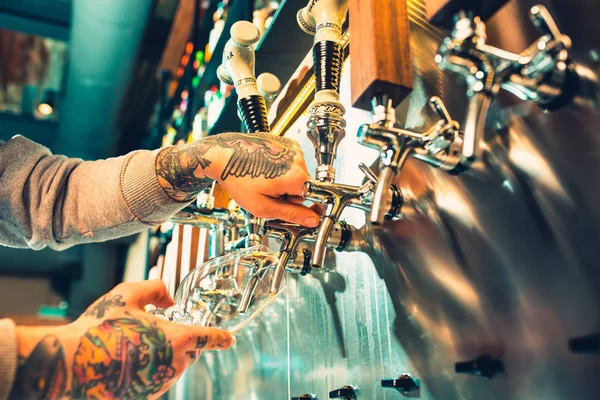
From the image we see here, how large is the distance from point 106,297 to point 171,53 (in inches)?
137

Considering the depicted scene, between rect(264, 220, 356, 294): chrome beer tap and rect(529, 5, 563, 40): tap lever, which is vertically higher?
rect(529, 5, 563, 40): tap lever

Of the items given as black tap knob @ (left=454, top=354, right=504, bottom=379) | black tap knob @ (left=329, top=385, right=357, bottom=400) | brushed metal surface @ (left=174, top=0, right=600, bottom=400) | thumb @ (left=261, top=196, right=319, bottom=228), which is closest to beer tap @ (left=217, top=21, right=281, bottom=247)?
thumb @ (left=261, top=196, right=319, bottom=228)

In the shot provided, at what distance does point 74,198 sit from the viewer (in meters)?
1.17

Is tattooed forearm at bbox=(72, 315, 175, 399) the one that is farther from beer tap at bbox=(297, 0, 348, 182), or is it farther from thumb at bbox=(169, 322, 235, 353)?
beer tap at bbox=(297, 0, 348, 182)

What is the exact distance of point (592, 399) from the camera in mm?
515

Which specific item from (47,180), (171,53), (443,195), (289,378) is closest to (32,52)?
(171,53)

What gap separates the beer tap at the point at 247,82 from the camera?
38.6 inches

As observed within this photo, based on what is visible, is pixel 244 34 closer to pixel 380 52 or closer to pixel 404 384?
pixel 380 52

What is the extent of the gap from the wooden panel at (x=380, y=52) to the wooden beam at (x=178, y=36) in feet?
9.39

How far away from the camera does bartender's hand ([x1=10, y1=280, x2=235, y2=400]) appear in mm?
703

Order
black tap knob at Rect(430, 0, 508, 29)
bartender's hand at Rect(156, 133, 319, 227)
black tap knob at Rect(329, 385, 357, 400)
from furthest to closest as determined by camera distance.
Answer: black tap knob at Rect(329, 385, 357, 400), bartender's hand at Rect(156, 133, 319, 227), black tap knob at Rect(430, 0, 508, 29)

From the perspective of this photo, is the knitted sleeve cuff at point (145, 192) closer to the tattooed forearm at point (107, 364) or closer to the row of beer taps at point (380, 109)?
the row of beer taps at point (380, 109)

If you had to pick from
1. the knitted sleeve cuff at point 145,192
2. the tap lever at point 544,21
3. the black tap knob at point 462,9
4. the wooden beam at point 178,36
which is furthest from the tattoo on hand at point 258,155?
the wooden beam at point 178,36

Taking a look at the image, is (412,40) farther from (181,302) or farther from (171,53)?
(171,53)
